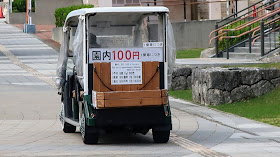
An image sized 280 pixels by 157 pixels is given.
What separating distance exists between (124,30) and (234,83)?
173 inches

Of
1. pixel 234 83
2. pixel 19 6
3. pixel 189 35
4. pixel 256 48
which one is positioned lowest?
pixel 234 83

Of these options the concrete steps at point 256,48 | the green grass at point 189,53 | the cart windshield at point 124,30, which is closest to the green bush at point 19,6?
the green grass at point 189,53

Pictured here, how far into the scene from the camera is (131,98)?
11953 millimetres

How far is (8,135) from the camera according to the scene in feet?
44.5

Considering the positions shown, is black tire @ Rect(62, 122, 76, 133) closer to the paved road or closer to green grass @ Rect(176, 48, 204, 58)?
the paved road

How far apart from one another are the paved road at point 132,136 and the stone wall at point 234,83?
49 centimetres

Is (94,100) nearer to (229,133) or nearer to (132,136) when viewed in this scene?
(132,136)

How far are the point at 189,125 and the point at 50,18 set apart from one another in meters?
42.6

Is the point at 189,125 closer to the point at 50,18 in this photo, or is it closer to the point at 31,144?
the point at 31,144

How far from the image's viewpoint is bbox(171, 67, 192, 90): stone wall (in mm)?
20203

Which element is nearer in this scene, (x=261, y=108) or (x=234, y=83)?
(x=261, y=108)

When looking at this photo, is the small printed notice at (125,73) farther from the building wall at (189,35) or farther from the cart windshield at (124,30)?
the building wall at (189,35)

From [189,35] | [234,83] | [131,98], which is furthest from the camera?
[189,35]

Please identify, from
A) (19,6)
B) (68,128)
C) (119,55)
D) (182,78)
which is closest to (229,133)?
(119,55)
